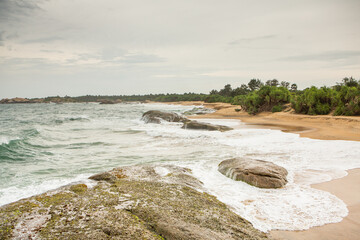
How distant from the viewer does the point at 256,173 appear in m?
6.87

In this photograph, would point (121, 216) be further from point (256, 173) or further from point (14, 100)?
point (14, 100)

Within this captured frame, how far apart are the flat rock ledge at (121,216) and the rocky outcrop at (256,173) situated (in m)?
2.22

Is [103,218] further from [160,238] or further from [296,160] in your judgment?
[296,160]

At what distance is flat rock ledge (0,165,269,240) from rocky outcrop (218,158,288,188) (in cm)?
222

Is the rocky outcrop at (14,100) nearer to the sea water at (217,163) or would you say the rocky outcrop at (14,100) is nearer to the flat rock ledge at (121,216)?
the sea water at (217,163)

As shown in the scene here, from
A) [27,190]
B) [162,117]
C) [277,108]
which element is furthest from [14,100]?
[27,190]

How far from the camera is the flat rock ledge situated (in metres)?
3.22

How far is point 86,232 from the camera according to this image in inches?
124

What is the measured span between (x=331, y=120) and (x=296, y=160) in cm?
1636

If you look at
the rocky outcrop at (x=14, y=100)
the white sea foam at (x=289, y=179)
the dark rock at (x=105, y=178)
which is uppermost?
the rocky outcrop at (x=14, y=100)

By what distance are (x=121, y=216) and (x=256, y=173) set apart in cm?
464

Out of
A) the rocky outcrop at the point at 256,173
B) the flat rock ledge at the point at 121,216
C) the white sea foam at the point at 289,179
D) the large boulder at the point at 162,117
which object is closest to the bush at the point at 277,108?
the large boulder at the point at 162,117

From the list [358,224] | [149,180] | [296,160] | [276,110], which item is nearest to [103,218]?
[149,180]

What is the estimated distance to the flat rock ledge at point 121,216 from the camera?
127 inches
